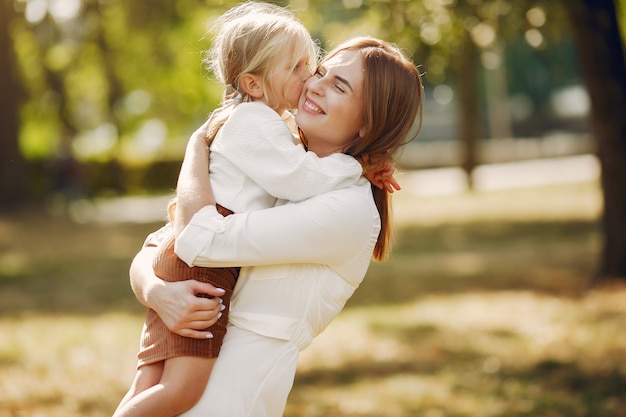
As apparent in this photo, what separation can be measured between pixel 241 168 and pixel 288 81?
336mm

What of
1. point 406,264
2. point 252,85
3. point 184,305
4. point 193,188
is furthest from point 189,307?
point 406,264

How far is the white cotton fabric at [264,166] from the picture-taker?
265 cm

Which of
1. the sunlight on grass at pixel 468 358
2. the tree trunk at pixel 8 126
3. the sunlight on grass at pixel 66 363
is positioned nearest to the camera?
the sunlight on grass at pixel 468 358

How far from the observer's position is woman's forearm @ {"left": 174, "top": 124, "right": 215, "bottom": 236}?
2639 mm

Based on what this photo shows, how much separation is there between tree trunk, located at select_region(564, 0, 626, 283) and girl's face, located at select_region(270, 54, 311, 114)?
8234mm

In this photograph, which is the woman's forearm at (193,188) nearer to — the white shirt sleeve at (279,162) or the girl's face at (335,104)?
the white shirt sleeve at (279,162)

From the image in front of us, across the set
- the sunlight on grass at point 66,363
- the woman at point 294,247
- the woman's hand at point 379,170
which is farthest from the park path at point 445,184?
the woman at point 294,247

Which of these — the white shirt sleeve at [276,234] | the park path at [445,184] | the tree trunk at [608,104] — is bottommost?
the park path at [445,184]

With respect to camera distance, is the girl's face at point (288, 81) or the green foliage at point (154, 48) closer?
the girl's face at point (288, 81)

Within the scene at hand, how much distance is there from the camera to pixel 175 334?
2.62m

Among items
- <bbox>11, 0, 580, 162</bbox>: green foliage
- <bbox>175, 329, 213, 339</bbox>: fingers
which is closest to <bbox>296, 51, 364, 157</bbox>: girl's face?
<bbox>175, 329, 213, 339</bbox>: fingers

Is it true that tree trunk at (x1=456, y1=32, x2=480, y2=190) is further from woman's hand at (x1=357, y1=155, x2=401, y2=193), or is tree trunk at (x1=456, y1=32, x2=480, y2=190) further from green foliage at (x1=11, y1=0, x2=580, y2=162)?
woman's hand at (x1=357, y1=155, x2=401, y2=193)

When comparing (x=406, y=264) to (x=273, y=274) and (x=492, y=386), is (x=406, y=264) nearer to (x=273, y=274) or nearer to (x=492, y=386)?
(x=492, y=386)

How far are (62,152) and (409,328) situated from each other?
688 inches
